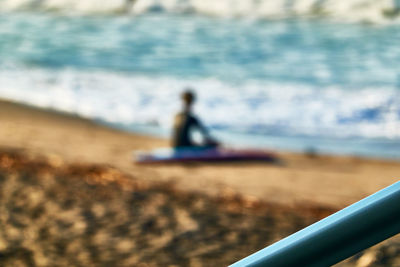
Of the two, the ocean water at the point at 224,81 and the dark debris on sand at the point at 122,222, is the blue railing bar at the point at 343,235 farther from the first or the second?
the ocean water at the point at 224,81

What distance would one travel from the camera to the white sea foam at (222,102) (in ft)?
37.6

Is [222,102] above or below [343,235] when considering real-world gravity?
below

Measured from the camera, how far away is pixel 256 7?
4.89 feet

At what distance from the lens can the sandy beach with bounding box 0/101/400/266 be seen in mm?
3732

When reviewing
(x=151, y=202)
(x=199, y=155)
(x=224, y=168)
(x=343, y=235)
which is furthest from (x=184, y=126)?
(x=343, y=235)

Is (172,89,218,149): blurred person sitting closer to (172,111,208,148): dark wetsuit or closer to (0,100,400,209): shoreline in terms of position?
(172,111,208,148): dark wetsuit

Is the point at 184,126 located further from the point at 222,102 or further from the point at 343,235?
the point at 343,235

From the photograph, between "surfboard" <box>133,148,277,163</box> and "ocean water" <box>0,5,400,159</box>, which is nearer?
"surfboard" <box>133,148,277,163</box>

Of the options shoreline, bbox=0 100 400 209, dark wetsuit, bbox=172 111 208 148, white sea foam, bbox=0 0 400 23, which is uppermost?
white sea foam, bbox=0 0 400 23

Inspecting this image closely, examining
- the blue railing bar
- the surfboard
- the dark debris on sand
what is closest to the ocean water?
the surfboard

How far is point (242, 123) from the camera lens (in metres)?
11.8

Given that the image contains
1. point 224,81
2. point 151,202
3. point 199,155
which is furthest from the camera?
point 224,81

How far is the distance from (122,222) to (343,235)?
3926 mm

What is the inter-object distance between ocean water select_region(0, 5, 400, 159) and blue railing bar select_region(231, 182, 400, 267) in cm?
567
